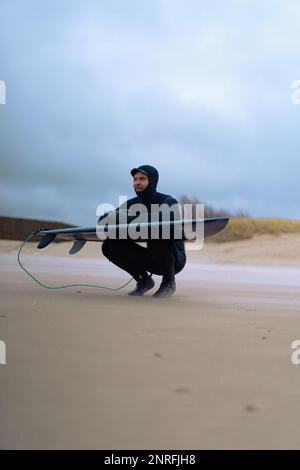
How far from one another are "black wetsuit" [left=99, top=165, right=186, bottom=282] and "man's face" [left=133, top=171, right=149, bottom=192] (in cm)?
3

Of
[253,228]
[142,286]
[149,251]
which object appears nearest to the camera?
[149,251]

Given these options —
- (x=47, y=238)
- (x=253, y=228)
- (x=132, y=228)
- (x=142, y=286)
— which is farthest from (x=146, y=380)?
(x=253, y=228)

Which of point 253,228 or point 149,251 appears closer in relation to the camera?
point 149,251

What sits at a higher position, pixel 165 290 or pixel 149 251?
pixel 149 251

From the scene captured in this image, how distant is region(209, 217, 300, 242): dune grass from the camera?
17047 mm

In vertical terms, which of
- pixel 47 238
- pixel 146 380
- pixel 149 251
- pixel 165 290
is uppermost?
pixel 47 238

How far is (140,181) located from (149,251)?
1.65 feet

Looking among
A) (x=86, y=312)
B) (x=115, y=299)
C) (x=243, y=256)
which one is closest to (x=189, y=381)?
(x=86, y=312)

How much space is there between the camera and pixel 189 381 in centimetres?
119

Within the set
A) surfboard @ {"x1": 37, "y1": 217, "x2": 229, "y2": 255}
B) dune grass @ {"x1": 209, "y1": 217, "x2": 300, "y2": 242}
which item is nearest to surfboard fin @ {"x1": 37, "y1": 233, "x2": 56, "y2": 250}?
surfboard @ {"x1": 37, "y1": 217, "x2": 229, "y2": 255}

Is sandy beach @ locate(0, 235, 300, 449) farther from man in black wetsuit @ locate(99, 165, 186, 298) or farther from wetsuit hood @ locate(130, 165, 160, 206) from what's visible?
wetsuit hood @ locate(130, 165, 160, 206)

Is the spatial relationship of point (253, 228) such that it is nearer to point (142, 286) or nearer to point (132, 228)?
point (142, 286)

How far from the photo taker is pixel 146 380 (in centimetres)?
118

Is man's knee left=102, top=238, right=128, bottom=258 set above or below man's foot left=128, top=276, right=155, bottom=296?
above
